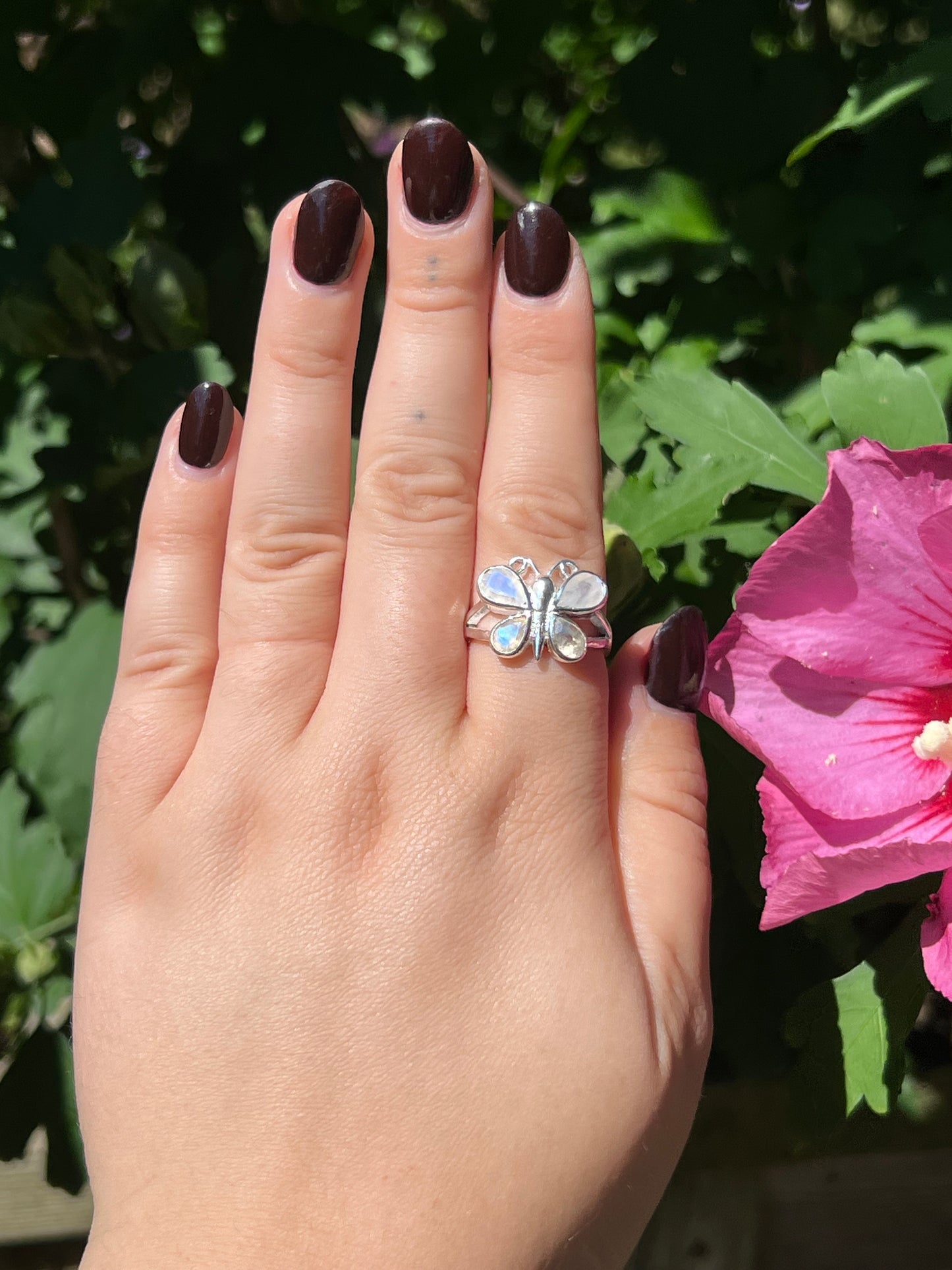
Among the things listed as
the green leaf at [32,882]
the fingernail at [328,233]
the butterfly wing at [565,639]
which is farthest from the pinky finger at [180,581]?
the green leaf at [32,882]

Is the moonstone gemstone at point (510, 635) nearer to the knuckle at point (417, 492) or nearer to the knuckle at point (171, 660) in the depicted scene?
the knuckle at point (417, 492)

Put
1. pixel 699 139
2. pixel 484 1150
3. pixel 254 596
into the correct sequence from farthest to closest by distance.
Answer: pixel 699 139, pixel 254 596, pixel 484 1150

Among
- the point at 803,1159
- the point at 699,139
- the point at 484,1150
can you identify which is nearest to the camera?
the point at 484,1150

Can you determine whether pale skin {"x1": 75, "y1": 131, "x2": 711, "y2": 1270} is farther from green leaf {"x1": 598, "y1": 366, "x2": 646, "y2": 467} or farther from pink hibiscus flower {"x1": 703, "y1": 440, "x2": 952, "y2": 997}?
green leaf {"x1": 598, "y1": 366, "x2": 646, "y2": 467}

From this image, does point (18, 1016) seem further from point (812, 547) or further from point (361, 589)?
point (812, 547)

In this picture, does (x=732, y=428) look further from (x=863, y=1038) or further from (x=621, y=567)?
(x=863, y=1038)

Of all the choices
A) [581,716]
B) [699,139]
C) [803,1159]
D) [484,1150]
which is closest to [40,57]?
[699,139]

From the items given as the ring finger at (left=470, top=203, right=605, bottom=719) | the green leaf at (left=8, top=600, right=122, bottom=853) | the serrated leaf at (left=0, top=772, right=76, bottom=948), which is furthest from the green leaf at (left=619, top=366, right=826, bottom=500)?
the serrated leaf at (left=0, top=772, right=76, bottom=948)
